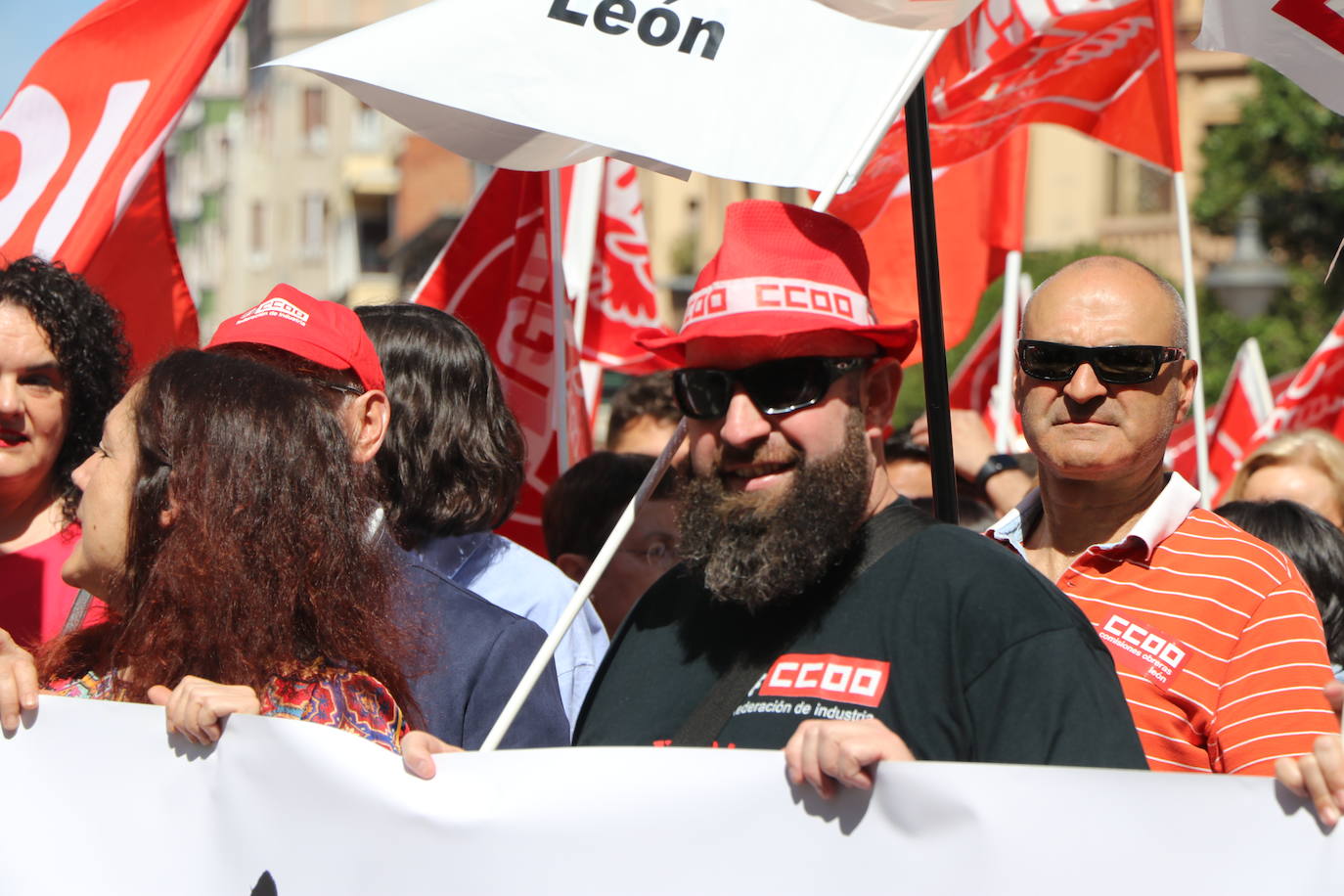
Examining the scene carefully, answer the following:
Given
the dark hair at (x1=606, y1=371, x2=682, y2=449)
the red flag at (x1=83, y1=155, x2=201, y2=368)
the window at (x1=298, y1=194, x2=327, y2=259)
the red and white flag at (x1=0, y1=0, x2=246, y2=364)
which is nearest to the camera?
the red and white flag at (x1=0, y1=0, x2=246, y2=364)

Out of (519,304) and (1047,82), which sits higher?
(1047,82)

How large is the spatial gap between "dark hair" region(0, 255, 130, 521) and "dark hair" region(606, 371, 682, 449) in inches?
75.3

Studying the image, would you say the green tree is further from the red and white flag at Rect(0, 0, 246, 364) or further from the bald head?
the bald head

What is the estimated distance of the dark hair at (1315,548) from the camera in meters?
3.48

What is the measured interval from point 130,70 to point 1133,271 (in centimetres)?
227

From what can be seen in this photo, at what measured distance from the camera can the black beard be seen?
225cm

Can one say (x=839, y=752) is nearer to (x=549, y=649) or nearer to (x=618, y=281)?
(x=549, y=649)

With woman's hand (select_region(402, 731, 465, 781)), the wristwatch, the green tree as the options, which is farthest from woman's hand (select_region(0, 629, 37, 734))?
the green tree

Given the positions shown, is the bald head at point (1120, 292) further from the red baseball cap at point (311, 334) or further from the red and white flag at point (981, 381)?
the red and white flag at point (981, 381)

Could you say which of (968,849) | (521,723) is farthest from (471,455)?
(968,849)

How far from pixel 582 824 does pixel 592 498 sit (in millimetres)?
1814

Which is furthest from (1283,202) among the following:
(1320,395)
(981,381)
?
(1320,395)

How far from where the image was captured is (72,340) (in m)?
3.33

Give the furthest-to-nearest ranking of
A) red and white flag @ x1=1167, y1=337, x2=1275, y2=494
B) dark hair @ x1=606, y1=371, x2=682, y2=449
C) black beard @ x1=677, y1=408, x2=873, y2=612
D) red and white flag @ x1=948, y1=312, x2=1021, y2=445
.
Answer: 1. red and white flag @ x1=948, y1=312, x2=1021, y2=445
2. red and white flag @ x1=1167, y1=337, x2=1275, y2=494
3. dark hair @ x1=606, y1=371, x2=682, y2=449
4. black beard @ x1=677, y1=408, x2=873, y2=612
